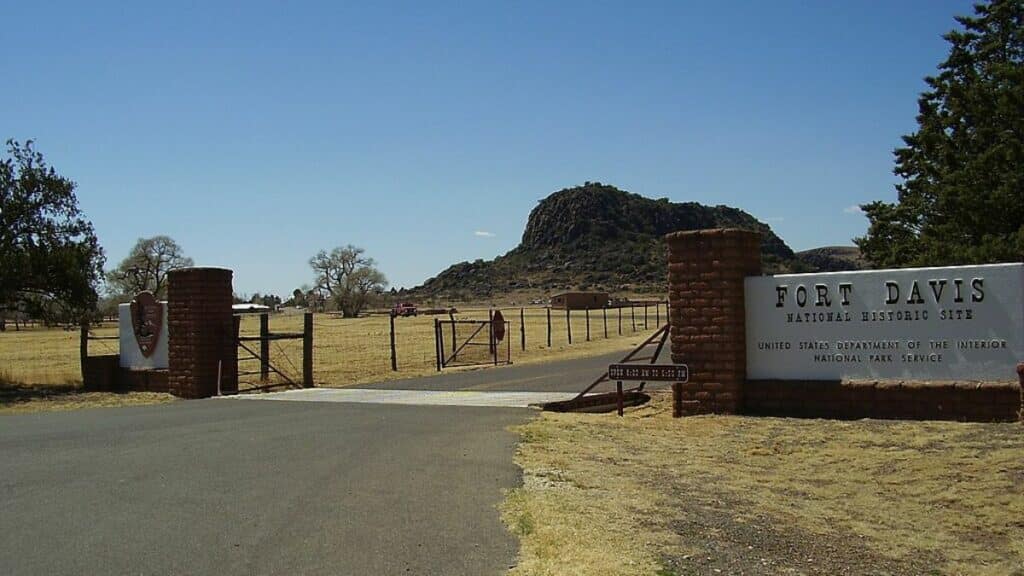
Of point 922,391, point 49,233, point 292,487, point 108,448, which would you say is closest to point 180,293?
point 49,233

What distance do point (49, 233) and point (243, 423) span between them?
1268cm

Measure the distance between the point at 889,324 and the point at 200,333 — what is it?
13402mm

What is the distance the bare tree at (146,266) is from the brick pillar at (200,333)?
275 ft

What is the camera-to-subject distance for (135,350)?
21.5m

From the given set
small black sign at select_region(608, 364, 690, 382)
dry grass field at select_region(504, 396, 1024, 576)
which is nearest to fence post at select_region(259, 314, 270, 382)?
small black sign at select_region(608, 364, 690, 382)

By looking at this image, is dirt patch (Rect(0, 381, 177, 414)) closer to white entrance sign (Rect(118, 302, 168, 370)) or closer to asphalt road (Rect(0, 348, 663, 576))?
white entrance sign (Rect(118, 302, 168, 370))

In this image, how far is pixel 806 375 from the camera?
43.3 ft

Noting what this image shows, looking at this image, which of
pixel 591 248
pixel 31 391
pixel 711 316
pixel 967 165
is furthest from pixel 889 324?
pixel 591 248

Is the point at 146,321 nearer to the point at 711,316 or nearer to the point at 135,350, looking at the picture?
the point at 135,350

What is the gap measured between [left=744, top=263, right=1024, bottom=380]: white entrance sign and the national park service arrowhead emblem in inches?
535

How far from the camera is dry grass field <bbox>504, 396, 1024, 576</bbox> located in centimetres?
661

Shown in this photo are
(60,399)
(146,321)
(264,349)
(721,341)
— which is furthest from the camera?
(264,349)

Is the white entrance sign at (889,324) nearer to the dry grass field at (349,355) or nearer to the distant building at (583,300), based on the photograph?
the dry grass field at (349,355)

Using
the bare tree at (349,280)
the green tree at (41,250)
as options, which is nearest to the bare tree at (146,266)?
the bare tree at (349,280)
